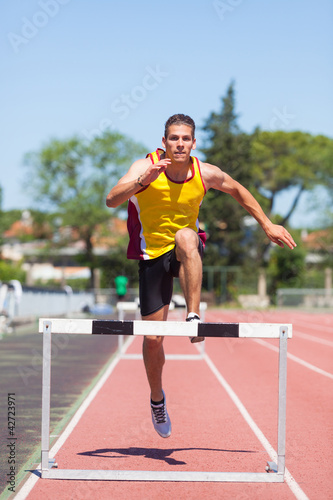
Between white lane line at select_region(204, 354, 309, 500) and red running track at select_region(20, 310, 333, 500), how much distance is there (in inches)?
0.8

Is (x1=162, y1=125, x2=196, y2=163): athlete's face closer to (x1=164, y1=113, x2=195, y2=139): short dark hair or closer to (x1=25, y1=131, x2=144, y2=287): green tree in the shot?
(x1=164, y1=113, x2=195, y2=139): short dark hair

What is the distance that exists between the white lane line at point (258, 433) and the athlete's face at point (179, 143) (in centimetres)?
218

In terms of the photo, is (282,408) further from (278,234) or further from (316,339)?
(316,339)

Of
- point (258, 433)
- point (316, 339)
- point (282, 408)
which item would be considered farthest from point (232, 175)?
point (282, 408)

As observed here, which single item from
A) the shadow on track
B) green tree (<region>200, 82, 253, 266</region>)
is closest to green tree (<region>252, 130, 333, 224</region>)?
green tree (<region>200, 82, 253, 266</region>)

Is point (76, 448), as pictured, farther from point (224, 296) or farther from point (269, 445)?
point (224, 296)

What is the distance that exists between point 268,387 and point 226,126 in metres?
40.1

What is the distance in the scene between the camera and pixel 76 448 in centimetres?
508

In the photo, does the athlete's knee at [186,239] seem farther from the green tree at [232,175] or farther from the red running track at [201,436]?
the green tree at [232,175]

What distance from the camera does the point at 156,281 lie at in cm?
463

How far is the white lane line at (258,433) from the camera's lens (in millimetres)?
4004

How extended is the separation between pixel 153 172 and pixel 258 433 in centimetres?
285

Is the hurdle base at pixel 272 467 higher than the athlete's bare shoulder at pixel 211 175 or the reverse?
the reverse

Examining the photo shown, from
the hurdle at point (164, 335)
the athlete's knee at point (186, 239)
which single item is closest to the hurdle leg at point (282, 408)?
the hurdle at point (164, 335)
